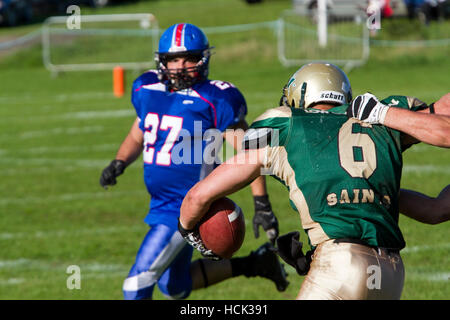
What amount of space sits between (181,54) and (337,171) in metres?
2.17

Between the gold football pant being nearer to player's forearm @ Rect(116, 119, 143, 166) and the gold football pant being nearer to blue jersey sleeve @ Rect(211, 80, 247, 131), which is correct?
blue jersey sleeve @ Rect(211, 80, 247, 131)

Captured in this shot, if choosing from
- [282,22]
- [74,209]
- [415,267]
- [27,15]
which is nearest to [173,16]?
[27,15]

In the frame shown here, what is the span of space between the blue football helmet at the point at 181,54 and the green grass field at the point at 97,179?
1.63 m

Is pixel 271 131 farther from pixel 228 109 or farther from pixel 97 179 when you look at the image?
pixel 97 179

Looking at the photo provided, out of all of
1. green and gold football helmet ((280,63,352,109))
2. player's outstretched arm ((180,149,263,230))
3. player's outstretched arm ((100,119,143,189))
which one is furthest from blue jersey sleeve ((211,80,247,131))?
player's outstretched arm ((180,149,263,230))

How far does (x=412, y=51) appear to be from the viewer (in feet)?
61.5

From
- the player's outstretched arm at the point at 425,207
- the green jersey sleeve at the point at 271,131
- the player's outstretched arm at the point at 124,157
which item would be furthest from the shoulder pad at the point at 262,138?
the player's outstretched arm at the point at 124,157

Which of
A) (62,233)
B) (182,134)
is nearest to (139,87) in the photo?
(182,134)

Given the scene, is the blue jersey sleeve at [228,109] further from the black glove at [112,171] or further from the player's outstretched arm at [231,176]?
the player's outstretched arm at [231,176]

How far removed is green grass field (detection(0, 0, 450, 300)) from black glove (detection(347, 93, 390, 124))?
2460 millimetres

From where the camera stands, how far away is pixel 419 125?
3.12m

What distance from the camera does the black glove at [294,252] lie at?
3.25 metres

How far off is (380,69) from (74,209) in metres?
11.3
